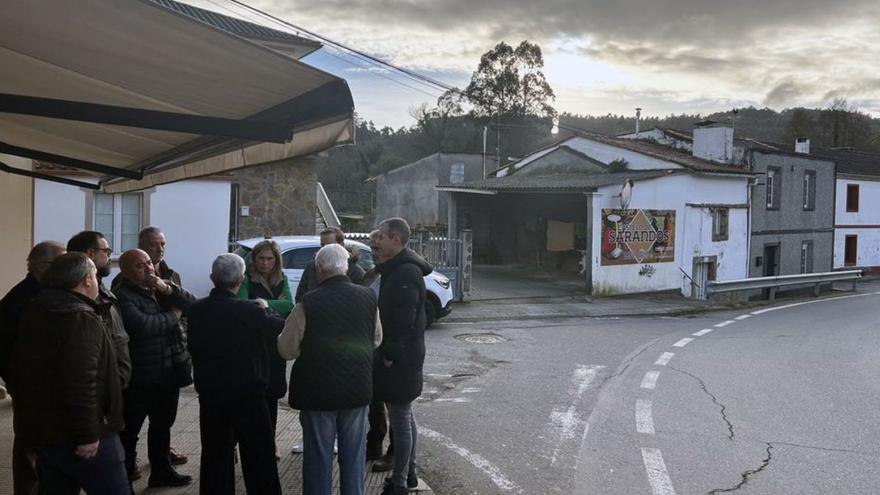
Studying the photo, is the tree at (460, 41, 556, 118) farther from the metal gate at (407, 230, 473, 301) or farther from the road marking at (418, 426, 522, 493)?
the road marking at (418, 426, 522, 493)

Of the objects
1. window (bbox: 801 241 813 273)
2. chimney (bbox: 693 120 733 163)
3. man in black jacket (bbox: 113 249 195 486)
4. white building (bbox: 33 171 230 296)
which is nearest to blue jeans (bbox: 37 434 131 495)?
man in black jacket (bbox: 113 249 195 486)

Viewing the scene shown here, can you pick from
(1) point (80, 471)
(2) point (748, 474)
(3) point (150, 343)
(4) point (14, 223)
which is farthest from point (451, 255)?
(1) point (80, 471)

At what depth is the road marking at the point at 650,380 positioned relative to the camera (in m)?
8.64

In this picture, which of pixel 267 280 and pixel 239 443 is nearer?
pixel 239 443

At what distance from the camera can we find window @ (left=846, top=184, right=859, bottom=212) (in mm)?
34688

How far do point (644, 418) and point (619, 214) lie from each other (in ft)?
42.9

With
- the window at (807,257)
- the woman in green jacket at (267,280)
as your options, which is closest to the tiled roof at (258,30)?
the woman in green jacket at (267,280)

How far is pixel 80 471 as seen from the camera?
131 inches

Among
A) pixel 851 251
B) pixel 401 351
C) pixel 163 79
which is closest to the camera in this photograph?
pixel 163 79

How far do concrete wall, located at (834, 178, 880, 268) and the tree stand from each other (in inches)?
907

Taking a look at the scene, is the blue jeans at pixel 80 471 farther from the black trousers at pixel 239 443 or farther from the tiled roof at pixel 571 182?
the tiled roof at pixel 571 182

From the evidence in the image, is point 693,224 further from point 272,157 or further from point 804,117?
point 804,117

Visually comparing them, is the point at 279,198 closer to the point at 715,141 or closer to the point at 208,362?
the point at 208,362

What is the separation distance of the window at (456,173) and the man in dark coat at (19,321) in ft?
97.8
